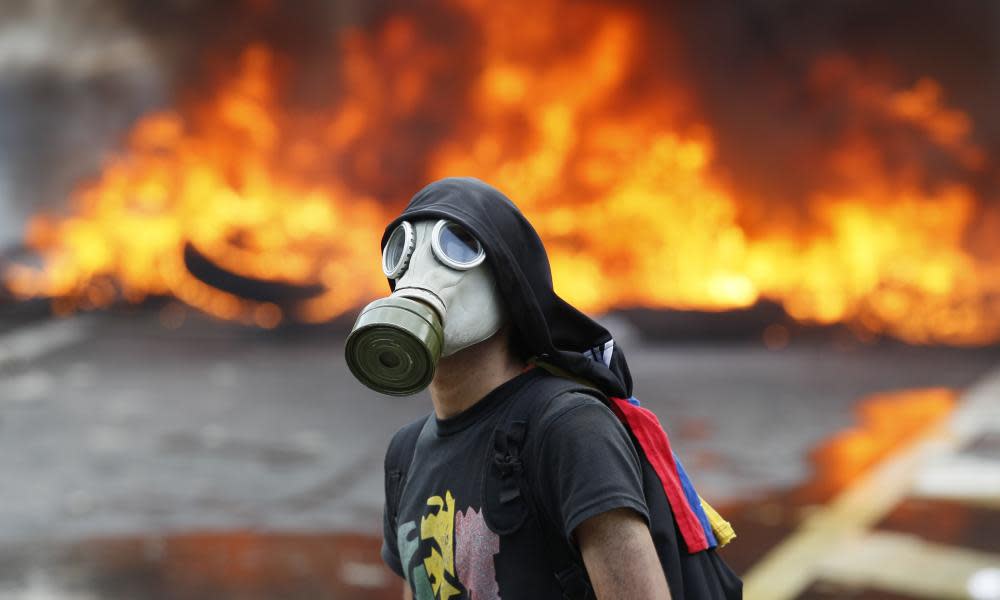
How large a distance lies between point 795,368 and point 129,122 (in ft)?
32.4

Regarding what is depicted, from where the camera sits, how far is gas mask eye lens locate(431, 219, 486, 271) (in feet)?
5.12

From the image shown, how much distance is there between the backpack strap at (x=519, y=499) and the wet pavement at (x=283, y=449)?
3663mm

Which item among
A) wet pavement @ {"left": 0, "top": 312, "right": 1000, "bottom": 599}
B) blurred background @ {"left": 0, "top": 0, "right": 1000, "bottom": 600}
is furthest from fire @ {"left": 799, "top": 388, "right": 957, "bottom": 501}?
blurred background @ {"left": 0, "top": 0, "right": 1000, "bottom": 600}


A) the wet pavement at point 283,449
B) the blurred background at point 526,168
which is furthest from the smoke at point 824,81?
the wet pavement at point 283,449

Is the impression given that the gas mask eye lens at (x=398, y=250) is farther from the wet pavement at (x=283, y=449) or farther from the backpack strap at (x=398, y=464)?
the wet pavement at (x=283, y=449)

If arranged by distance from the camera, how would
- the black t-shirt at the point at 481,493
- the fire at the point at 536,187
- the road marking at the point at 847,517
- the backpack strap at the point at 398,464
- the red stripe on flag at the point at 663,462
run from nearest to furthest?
the black t-shirt at the point at 481,493 → the red stripe on flag at the point at 663,462 → the backpack strap at the point at 398,464 → the road marking at the point at 847,517 → the fire at the point at 536,187

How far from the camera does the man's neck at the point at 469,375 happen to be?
5.24 feet

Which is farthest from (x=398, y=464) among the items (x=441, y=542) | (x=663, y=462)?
(x=663, y=462)

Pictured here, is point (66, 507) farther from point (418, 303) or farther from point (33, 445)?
point (418, 303)

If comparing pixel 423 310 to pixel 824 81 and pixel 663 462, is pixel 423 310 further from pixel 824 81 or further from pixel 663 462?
pixel 824 81

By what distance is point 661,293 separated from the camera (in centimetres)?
1574

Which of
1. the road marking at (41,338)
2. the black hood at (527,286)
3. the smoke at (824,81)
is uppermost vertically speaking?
the smoke at (824,81)

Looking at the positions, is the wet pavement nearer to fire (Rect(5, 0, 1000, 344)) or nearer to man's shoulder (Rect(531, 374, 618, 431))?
fire (Rect(5, 0, 1000, 344))

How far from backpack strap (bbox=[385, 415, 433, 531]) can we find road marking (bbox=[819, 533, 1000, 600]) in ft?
12.1
